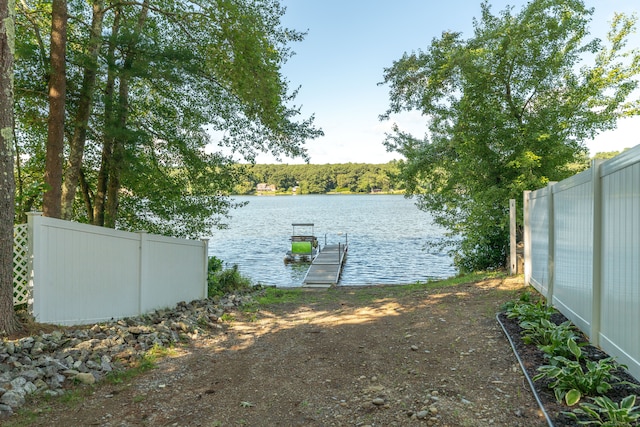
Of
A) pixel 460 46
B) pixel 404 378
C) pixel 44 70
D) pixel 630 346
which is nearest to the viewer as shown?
pixel 630 346

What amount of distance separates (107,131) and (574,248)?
25.6 feet

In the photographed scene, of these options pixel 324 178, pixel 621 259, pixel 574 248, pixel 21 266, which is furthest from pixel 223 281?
pixel 324 178

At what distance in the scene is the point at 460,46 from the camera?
11.4 meters

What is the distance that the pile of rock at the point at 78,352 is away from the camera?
3.79 m

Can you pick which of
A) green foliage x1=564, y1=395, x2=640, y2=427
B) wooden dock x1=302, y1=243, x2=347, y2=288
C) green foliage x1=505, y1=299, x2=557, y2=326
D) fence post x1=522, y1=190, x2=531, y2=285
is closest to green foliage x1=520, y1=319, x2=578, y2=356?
green foliage x1=505, y1=299, x2=557, y2=326

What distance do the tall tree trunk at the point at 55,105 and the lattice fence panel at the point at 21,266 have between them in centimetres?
173

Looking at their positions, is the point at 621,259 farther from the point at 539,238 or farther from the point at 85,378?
the point at 85,378

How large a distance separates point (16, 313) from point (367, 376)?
4.36 m

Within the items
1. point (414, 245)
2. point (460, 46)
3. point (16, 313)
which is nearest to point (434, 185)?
point (460, 46)

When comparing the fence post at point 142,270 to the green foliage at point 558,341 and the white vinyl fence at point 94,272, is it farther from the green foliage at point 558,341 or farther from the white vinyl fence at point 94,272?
the green foliage at point 558,341

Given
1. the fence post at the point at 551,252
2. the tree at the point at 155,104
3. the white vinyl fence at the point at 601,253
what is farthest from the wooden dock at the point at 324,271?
the white vinyl fence at the point at 601,253

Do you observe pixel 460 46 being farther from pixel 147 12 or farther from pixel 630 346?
pixel 630 346

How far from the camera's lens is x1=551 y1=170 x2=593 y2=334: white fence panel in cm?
436

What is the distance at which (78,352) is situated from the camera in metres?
4.53
